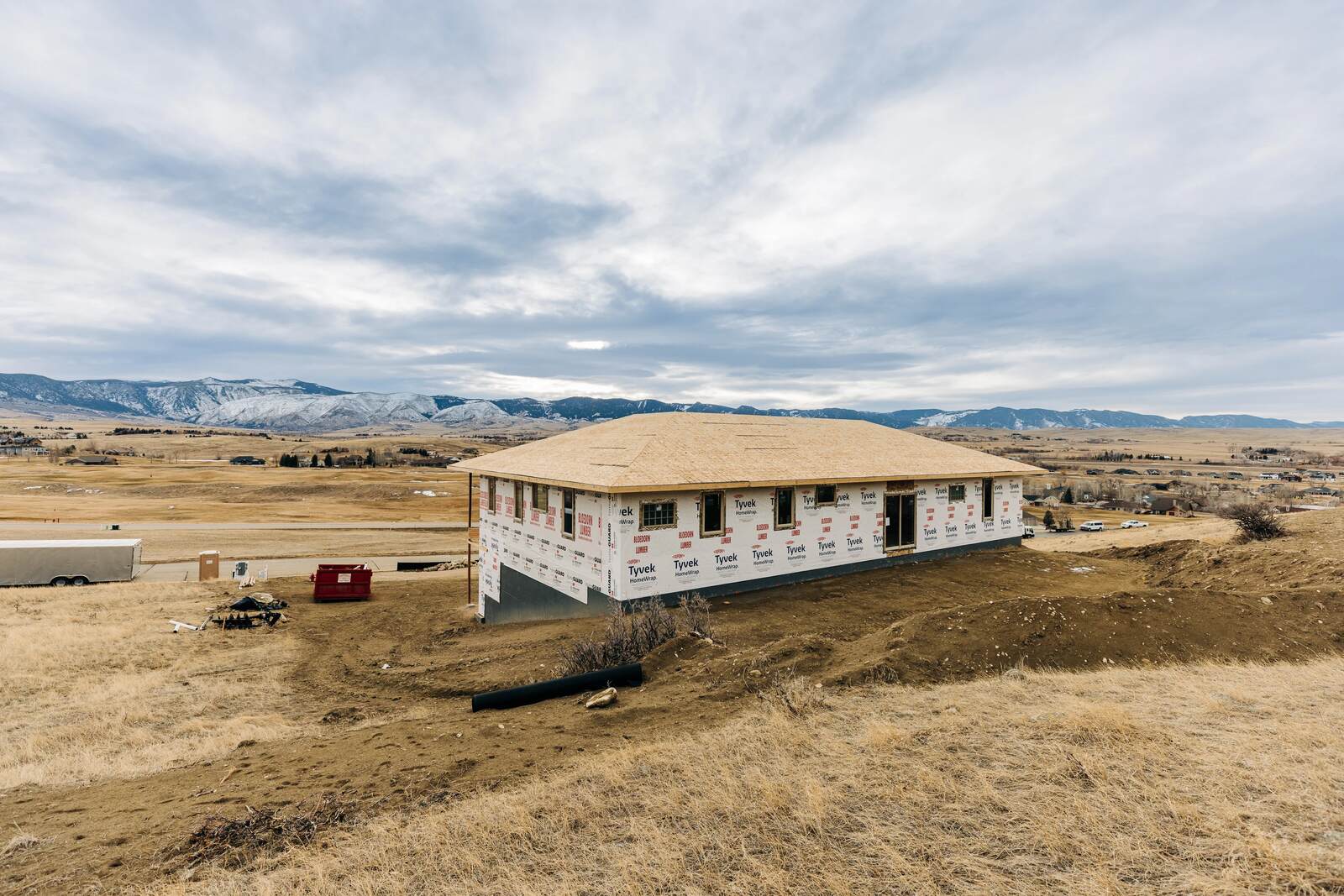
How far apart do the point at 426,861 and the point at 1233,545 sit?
2478 cm

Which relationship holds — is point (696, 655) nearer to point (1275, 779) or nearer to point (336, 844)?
point (336, 844)

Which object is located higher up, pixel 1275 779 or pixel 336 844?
pixel 1275 779

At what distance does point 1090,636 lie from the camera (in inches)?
417

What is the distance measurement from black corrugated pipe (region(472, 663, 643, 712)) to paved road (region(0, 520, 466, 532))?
156 feet

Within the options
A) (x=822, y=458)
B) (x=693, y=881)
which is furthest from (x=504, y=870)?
(x=822, y=458)

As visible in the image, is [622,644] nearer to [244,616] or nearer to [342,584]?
[244,616]

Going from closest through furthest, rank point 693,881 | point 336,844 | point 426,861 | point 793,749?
point 693,881, point 426,861, point 336,844, point 793,749

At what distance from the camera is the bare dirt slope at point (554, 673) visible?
6.65 m

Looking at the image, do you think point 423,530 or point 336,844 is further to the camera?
point 423,530

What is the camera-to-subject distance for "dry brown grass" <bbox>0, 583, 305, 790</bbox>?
9414 millimetres

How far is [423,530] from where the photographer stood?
51.7m

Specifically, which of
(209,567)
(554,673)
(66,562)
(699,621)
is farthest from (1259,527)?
(66,562)

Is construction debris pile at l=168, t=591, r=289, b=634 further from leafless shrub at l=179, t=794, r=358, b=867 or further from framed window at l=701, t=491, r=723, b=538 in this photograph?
leafless shrub at l=179, t=794, r=358, b=867

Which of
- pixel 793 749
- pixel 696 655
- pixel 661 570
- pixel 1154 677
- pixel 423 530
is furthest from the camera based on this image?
pixel 423 530
